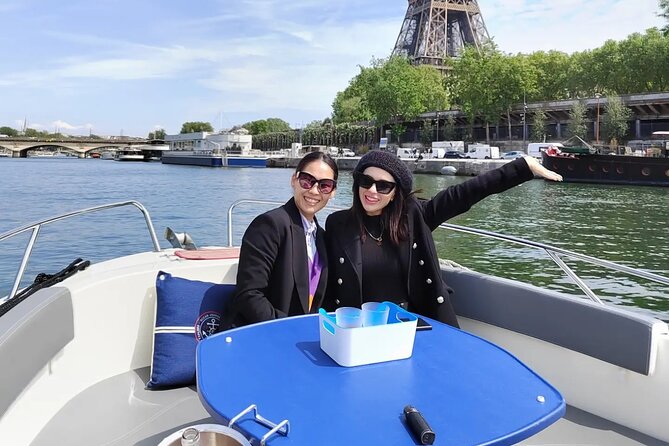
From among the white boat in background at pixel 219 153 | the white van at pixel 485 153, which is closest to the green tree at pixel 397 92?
the white boat in background at pixel 219 153

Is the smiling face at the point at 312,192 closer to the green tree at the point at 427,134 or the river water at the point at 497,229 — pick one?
the river water at the point at 497,229

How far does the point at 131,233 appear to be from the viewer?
44.1 ft

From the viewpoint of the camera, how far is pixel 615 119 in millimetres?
42469

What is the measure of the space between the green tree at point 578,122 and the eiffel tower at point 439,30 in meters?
39.5

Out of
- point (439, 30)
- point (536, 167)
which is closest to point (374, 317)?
point (536, 167)

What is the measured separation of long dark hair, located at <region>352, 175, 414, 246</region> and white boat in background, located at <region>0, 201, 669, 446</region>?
0.58 m

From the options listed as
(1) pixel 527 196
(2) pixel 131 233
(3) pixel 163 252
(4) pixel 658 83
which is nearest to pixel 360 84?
(4) pixel 658 83

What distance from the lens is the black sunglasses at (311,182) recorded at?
2531 millimetres

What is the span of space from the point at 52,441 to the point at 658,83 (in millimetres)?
55889

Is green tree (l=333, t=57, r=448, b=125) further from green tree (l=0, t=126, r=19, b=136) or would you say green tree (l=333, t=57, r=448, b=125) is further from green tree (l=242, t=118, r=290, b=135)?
green tree (l=0, t=126, r=19, b=136)

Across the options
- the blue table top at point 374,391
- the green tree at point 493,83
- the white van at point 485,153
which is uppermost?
the green tree at point 493,83

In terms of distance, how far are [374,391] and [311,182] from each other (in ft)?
4.05

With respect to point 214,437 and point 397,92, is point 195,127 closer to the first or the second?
point 397,92

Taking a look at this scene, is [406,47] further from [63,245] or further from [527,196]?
[63,245]
